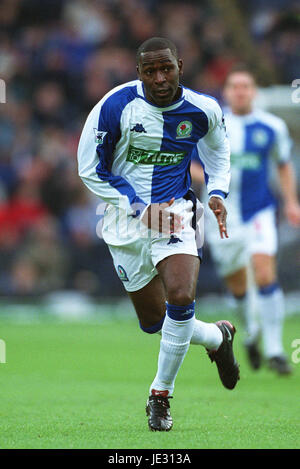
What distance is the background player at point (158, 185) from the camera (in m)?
5.21

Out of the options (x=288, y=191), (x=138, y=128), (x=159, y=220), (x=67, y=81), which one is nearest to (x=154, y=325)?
(x=159, y=220)

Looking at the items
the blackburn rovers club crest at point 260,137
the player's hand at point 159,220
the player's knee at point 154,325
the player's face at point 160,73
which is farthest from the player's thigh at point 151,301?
the blackburn rovers club crest at point 260,137

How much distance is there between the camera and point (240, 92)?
9078 mm

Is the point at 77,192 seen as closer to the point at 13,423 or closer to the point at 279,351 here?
the point at 279,351

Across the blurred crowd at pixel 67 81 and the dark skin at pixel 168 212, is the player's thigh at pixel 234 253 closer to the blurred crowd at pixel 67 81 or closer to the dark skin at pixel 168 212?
the dark skin at pixel 168 212

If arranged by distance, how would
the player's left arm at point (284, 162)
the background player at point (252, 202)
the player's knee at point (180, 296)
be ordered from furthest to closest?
the player's left arm at point (284, 162), the background player at point (252, 202), the player's knee at point (180, 296)

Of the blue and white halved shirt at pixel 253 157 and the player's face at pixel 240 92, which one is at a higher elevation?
the player's face at pixel 240 92

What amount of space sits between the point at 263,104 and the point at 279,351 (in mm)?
5443

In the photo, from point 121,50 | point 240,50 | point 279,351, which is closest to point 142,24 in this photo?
point 121,50

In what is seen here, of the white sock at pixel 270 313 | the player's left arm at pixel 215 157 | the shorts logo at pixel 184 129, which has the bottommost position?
the white sock at pixel 270 313

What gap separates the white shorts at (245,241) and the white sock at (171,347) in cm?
363

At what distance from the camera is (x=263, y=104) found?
42.6 ft

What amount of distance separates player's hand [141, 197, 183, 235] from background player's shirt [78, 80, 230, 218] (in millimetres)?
135

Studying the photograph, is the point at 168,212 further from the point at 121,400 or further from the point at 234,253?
the point at 234,253
